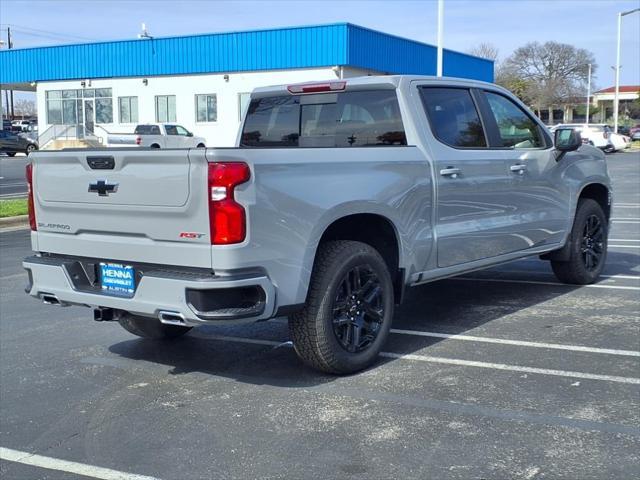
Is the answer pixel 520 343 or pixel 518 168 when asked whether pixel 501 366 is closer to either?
pixel 520 343

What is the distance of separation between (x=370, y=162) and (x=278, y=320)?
7.25 feet

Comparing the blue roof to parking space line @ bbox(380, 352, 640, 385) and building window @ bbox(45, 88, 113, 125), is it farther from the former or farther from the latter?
parking space line @ bbox(380, 352, 640, 385)

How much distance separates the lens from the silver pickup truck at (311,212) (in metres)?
4.33

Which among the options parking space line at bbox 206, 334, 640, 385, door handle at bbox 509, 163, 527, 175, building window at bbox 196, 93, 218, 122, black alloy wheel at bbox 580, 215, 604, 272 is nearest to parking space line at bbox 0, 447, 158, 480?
parking space line at bbox 206, 334, 640, 385

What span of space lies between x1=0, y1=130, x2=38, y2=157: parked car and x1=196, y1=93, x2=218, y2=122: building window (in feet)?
32.4

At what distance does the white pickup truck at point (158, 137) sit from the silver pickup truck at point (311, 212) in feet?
94.5

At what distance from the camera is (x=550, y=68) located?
3231 inches

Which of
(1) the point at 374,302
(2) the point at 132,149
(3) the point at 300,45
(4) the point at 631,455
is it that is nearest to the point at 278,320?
(1) the point at 374,302

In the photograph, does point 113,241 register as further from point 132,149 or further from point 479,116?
point 479,116

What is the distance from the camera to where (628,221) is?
1370 cm

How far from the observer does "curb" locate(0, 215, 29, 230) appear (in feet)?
44.7

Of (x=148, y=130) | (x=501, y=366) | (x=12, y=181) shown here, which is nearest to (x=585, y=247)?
(x=501, y=366)

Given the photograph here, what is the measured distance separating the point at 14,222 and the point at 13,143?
31585mm

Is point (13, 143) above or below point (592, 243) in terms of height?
above
